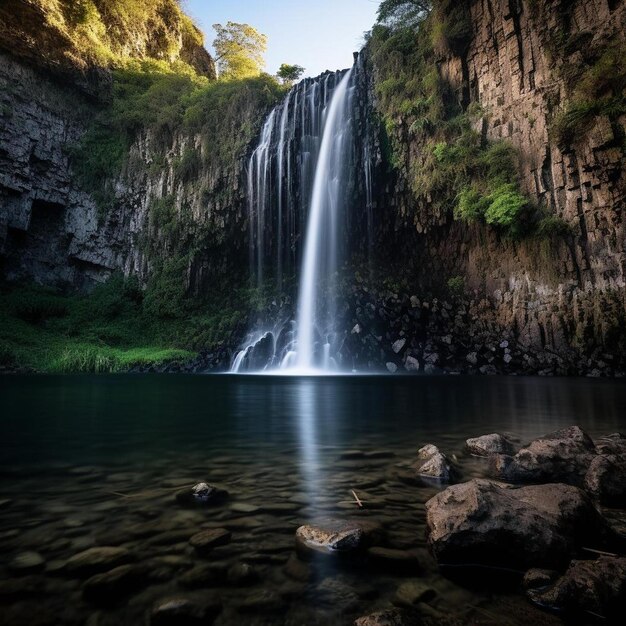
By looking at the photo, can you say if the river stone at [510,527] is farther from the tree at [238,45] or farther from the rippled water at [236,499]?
the tree at [238,45]

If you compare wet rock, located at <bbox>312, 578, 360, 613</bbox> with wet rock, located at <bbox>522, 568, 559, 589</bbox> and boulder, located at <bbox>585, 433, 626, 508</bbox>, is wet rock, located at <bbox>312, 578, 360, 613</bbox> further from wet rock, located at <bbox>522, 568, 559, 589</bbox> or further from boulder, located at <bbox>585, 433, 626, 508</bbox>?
boulder, located at <bbox>585, 433, 626, 508</bbox>

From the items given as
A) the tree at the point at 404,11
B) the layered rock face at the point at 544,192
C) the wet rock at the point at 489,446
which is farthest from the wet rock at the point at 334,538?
the tree at the point at 404,11

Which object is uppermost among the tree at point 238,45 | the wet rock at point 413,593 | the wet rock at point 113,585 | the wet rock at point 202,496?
the tree at point 238,45

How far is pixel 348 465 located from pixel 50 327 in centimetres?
2771

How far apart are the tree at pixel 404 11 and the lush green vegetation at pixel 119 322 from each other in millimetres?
18647

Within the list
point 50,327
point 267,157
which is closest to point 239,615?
point 267,157

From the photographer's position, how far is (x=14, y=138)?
2669cm

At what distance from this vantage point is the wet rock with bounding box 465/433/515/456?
4.40m

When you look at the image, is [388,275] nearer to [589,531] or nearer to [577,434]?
[577,434]

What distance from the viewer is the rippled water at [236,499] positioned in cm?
175

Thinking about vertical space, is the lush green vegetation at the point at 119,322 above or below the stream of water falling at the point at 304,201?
below

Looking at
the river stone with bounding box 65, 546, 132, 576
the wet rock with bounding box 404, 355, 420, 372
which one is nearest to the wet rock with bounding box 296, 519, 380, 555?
the river stone with bounding box 65, 546, 132, 576

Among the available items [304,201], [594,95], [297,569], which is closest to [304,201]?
[304,201]

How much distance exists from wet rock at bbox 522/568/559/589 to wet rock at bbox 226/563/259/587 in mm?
1279
